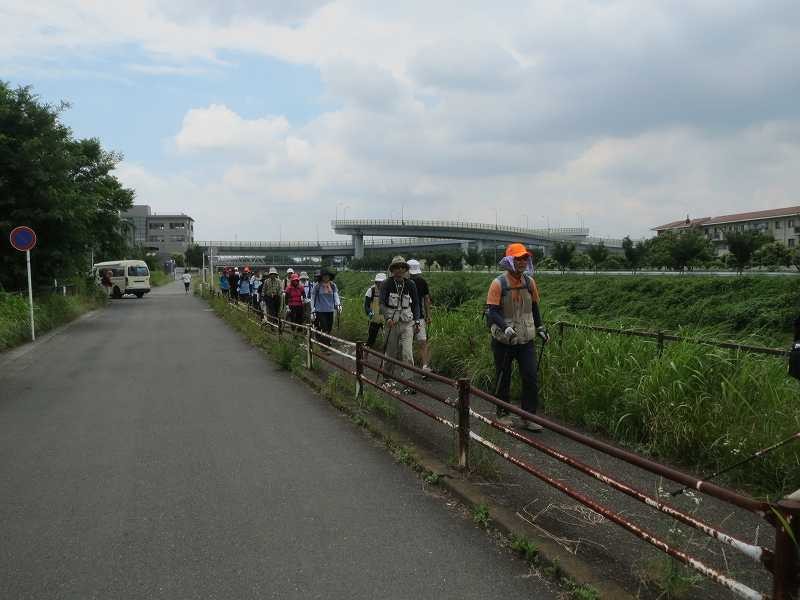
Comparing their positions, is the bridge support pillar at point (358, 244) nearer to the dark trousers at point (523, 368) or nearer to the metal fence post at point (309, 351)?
the metal fence post at point (309, 351)

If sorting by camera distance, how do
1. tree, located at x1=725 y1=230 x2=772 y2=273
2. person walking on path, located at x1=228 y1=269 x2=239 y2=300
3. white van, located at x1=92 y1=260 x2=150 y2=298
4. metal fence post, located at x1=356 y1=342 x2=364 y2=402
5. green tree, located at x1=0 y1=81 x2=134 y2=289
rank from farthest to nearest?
tree, located at x1=725 y1=230 x2=772 y2=273 → white van, located at x1=92 y1=260 x2=150 y2=298 → person walking on path, located at x1=228 y1=269 x2=239 y2=300 → green tree, located at x1=0 y1=81 x2=134 y2=289 → metal fence post, located at x1=356 y1=342 x2=364 y2=402

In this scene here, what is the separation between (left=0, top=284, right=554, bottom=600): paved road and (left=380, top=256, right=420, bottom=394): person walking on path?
4.05 feet

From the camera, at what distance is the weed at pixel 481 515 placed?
13.0 ft

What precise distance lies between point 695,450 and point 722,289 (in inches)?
975

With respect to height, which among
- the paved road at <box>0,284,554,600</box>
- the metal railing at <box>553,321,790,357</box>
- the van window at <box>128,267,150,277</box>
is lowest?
the paved road at <box>0,284,554,600</box>

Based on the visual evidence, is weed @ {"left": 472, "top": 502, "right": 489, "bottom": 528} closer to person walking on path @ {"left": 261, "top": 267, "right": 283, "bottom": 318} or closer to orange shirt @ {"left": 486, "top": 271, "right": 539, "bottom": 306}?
orange shirt @ {"left": 486, "top": 271, "right": 539, "bottom": 306}

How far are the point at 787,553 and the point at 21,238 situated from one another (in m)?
16.3

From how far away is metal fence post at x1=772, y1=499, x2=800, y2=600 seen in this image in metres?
2.31

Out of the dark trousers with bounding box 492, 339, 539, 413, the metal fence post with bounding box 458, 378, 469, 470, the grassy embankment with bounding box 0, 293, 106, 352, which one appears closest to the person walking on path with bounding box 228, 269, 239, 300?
the grassy embankment with bounding box 0, 293, 106, 352

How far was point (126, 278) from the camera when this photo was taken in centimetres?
3856

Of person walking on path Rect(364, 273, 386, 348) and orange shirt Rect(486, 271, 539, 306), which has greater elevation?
orange shirt Rect(486, 271, 539, 306)

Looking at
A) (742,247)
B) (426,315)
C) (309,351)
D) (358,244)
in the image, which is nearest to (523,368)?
(426,315)

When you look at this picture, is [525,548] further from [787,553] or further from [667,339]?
[667,339]

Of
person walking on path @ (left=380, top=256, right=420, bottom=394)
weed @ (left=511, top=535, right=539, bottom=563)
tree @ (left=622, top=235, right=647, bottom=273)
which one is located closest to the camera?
weed @ (left=511, top=535, right=539, bottom=563)
